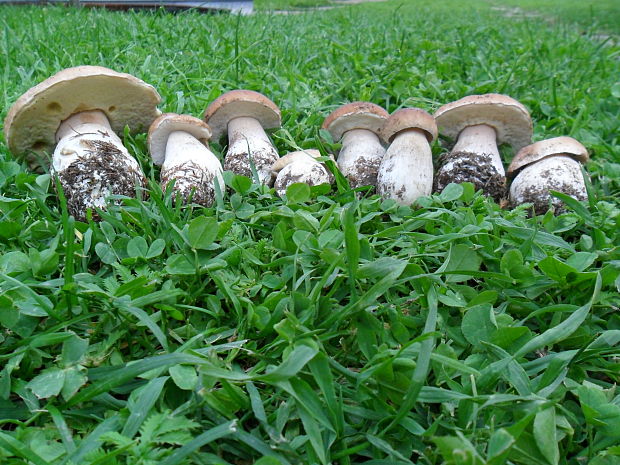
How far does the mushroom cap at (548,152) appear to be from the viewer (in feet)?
8.50

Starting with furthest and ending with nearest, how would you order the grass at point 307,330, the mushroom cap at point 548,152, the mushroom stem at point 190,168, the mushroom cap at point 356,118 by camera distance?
1. the mushroom cap at point 356,118
2. the mushroom cap at point 548,152
3. the mushroom stem at point 190,168
4. the grass at point 307,330

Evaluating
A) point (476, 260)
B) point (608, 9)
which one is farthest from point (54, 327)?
point (608, 9)

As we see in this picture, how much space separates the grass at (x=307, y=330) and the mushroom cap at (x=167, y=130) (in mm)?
85

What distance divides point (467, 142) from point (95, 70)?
6.33ft

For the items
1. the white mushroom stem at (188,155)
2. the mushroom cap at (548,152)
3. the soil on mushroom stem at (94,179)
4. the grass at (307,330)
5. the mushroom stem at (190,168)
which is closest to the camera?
the grass at (307,330)

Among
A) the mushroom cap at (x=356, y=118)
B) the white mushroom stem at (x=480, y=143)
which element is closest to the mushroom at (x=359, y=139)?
the mushroom cap at (x=356, y=118)


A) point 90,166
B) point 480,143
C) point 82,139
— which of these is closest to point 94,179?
point 90,166

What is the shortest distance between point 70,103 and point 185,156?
0.61 metres

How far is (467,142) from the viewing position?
2.74 meters

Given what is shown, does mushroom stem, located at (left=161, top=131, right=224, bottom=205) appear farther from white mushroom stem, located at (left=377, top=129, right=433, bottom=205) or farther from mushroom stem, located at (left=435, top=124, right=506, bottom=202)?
mushroom stem, located at (left=435, top=124, right=506, bottom=202)

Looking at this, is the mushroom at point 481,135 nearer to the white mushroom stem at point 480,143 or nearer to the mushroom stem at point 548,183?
the white mushroom stem at point 480,143

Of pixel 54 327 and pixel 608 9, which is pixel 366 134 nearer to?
pixel 54 327

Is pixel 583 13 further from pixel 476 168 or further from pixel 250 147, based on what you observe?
pixel 250 147

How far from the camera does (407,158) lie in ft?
8.13
